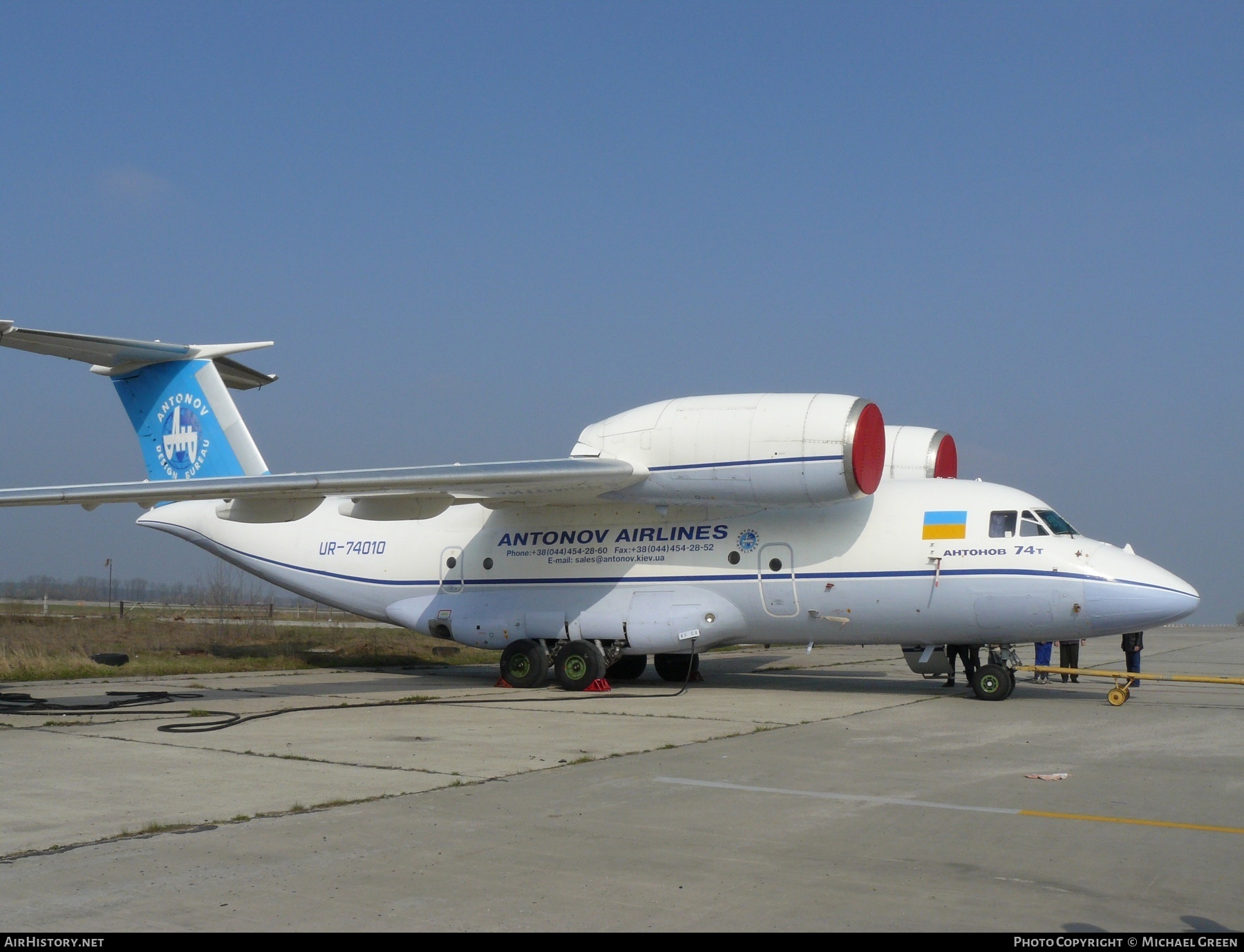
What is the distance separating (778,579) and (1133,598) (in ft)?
15.0

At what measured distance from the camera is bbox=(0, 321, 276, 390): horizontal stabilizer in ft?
54.3

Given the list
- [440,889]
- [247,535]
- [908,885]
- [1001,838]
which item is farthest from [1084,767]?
[247,535]

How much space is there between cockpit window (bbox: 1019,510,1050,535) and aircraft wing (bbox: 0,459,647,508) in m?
5.12

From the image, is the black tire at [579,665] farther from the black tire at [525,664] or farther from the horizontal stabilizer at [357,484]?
the horizontal stabilizer at [357,484]

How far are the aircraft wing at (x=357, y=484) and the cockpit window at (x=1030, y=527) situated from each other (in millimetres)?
5122

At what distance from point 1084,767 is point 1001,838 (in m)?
3.18

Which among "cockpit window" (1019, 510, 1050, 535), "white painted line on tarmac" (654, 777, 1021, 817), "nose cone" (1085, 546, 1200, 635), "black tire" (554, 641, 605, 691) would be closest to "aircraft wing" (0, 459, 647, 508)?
"black tire" (554, 641, 605, 691)

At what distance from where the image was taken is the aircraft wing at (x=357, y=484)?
1484 centimetres

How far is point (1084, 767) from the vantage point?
916 cm

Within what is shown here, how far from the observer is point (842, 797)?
25.3 feet

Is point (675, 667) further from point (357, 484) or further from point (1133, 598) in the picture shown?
point (1133, 598)

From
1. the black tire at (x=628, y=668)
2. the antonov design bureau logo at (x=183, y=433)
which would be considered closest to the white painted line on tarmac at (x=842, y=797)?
the black tire at (x=628, y=668)

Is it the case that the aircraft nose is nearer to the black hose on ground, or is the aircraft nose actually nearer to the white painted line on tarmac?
the black hose on ground

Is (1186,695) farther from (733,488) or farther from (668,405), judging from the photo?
(668,405)
